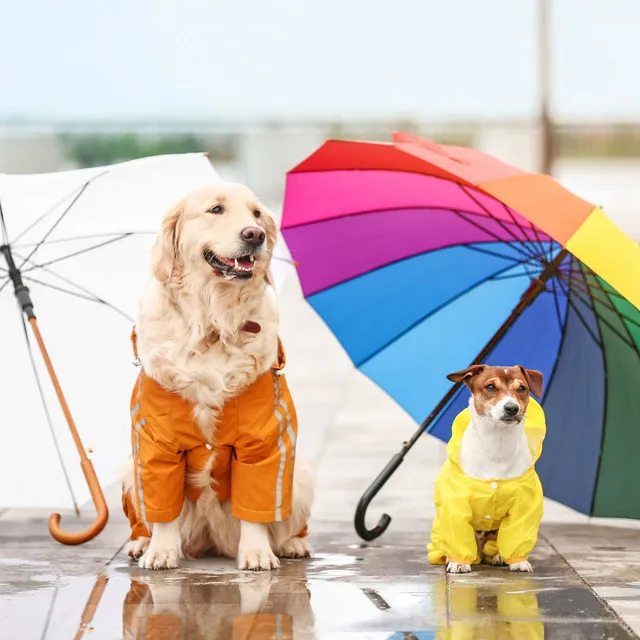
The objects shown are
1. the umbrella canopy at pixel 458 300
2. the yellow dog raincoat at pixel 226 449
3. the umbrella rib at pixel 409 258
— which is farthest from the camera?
the umbrella rib at pixel 409 258

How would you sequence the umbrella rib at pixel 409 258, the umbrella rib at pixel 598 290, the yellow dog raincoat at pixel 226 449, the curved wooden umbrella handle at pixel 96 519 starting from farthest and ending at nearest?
1. the umbrella rib at pixel 409 258
2. the umbrella rib at pixel 598 290
3. the curved wooden umbrella handle at pixel 96 519
4. the yellow dog raincoat at pixel 226 449

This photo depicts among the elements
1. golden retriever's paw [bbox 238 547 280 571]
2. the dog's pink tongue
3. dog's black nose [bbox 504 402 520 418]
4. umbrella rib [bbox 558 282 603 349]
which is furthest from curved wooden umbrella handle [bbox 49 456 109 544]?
umbrella rib [bbox 558 282 603 349]

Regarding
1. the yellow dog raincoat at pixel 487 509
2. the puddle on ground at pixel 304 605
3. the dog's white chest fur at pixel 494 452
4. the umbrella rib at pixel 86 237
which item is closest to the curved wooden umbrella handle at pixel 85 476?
the puddle on ground at pixel 304 605

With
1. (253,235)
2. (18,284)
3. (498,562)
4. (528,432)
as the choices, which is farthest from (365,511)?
(18,284)

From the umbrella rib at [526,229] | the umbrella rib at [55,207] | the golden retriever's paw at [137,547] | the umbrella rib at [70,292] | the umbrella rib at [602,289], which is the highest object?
the umbrella rib at [55,207]

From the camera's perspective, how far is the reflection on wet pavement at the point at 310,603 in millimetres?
4094

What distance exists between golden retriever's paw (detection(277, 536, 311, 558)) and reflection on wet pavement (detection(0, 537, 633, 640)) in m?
0.08

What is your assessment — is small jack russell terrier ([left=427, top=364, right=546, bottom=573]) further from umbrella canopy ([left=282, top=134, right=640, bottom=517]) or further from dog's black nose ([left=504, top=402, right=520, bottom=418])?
umbrella canopy ([left=282, top=134, right=640, bottom=517])

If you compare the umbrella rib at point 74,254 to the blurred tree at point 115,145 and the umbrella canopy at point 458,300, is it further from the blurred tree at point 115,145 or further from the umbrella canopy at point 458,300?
the blurred tree at point 115,145

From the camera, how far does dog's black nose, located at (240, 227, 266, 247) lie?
4688 millimetres

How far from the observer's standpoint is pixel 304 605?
4426mm

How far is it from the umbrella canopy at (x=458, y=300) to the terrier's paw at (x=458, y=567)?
989mm

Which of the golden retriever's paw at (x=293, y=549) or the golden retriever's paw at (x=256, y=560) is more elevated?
the golden retriever's paw at (x=256, y=560)

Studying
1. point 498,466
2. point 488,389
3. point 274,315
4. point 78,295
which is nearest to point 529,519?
point 498,466
